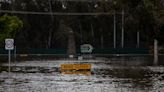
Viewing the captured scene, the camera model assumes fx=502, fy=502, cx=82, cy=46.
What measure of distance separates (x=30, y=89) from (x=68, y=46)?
244 ft

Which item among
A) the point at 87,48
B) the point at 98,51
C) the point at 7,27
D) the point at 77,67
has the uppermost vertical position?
the point at 7,27

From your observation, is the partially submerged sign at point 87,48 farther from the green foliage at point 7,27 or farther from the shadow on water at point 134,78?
the shadow on water at point 134,78

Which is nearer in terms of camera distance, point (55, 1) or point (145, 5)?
point (145, 5)

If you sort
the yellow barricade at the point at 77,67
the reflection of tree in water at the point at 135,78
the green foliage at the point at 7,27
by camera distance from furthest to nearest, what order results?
1. the green foliage at the point at 7,27
2. the yellow barricade at the point at 77,67
3. the reflection of tree in water at the point at 135,78

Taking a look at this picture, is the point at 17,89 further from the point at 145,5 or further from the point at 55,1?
the point at 55,1

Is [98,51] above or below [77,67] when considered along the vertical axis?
below

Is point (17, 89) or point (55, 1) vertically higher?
point (55, 1)

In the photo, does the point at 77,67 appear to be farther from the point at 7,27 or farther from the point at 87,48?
the point at 7,27

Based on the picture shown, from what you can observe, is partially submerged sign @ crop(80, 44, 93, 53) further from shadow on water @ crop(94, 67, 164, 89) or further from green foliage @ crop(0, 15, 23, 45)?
shadow on water @ crop(94, 67, 164, 89)

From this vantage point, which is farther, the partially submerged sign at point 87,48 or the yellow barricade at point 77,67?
the partially submerged sign at point 87,48

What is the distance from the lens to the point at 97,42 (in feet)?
335

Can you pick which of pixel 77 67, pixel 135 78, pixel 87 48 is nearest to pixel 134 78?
pixel 135 78

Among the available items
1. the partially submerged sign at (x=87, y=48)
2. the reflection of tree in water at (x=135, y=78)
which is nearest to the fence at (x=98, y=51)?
the partially submerged sign at (x=87, y=48)

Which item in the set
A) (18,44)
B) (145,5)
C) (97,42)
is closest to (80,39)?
(97,42)
